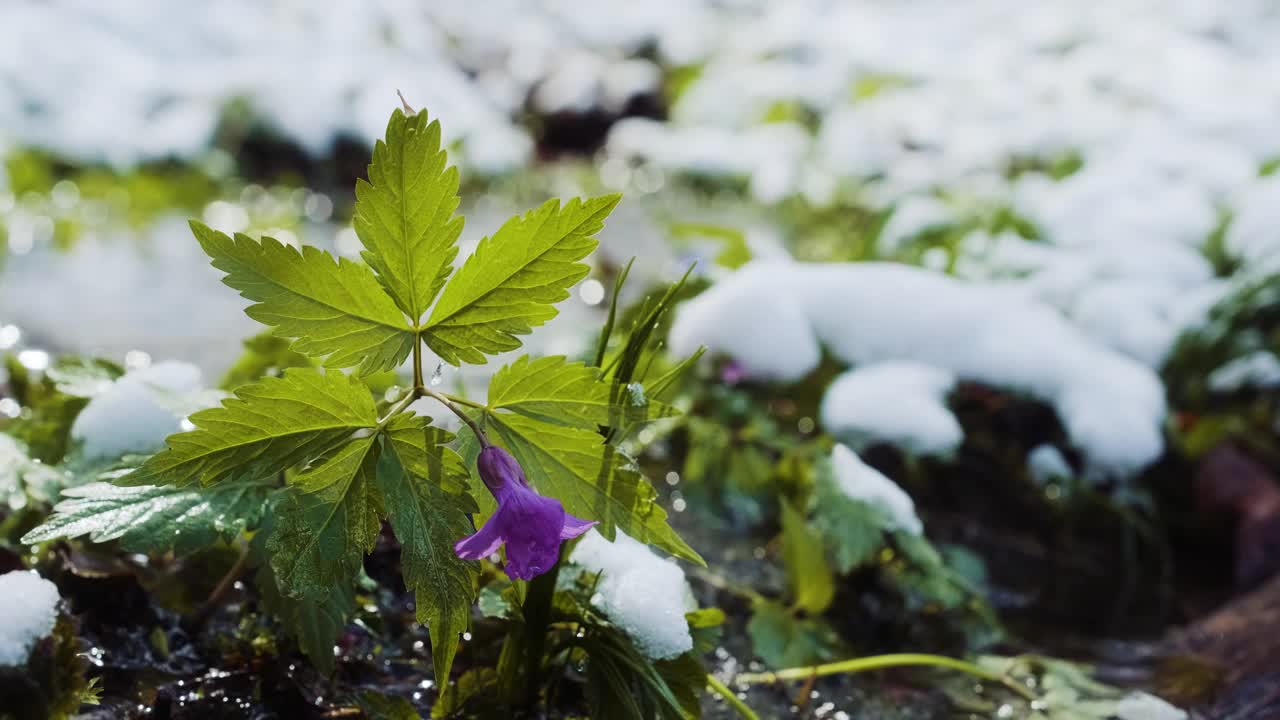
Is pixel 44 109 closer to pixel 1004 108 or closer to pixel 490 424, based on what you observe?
pixel 490 424

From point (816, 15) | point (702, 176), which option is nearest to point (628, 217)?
point (702, 176)

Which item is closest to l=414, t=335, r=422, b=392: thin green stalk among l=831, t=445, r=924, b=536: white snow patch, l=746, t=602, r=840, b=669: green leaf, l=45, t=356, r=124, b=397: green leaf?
l=45, t=356, r=124, b=397: green leaf

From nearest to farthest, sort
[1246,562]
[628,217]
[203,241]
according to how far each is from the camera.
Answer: [203,241] → [1246,562] → [628,217]

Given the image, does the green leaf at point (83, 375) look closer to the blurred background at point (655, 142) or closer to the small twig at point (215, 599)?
the small twig at point (215, 599)

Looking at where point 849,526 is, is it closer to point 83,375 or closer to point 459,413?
point 459,413

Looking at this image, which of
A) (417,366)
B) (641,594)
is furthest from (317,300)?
(641,594)
